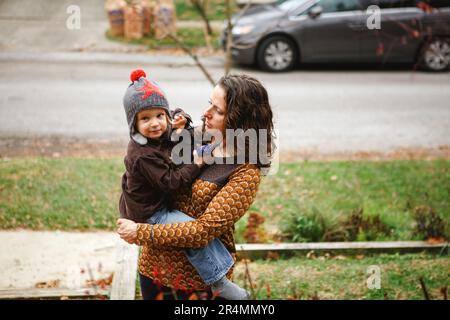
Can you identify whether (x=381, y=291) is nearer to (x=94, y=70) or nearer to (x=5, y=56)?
(x=94, y=70)

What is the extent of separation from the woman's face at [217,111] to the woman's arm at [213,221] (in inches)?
8.4

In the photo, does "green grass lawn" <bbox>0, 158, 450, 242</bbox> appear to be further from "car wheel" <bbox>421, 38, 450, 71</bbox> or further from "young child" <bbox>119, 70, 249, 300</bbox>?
"car wheel" <bbox>421, 38, 450, 71</bbox>

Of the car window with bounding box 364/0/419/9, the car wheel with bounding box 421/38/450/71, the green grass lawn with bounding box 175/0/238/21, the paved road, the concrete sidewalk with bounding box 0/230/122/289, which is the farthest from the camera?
the green grass lawn with bounding box 175/0/238/21

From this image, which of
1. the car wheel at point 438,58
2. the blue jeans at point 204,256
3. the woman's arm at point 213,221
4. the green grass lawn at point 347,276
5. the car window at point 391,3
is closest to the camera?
the woman's arm at point 213,221

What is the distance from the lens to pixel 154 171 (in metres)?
2.35

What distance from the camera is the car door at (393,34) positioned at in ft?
37.0

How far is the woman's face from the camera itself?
2387 mm

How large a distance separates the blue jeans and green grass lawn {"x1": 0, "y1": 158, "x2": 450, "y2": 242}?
265 cm

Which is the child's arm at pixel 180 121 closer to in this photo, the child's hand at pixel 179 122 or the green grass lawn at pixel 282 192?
the child's hand at pixel 179 122

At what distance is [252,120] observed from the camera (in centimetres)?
238

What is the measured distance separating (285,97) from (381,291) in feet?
21.3

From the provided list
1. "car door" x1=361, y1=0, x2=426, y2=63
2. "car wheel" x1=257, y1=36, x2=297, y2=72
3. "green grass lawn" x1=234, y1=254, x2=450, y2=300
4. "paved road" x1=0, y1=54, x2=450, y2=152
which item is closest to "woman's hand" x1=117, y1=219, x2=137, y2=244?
"green grass lawn" x1=234, y1=254, x2=450, y2=300

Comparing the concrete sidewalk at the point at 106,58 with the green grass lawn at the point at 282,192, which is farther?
the concrete sidewalk at the point at 106,58

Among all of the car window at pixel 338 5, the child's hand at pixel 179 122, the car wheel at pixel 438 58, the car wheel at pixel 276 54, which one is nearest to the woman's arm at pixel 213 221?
the child's hand at pixel 179 122
